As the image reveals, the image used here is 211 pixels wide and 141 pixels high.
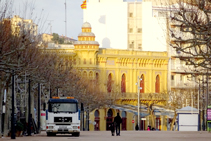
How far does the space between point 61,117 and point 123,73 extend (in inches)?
2492

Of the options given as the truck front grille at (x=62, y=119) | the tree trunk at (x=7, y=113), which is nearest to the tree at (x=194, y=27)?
the truck front grille at (x=62, y=119)

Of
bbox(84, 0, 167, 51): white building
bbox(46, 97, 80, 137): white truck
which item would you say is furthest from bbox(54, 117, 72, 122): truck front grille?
bbox(84, 0, 167, 51): white building

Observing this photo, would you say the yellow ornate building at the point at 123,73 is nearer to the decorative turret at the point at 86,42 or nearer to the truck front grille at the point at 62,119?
the decorative turret at the point at 86,42

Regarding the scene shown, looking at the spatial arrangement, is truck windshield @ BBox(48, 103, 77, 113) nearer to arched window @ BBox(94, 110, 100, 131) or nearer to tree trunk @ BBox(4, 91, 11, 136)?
A: tree trunk @ BBox(4, 91, 11, 136)

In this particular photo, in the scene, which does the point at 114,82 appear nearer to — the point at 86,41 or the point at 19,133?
the point at 86,41

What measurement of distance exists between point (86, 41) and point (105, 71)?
6040 mm

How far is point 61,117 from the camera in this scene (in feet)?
154

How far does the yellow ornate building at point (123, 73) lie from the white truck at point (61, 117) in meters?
53.9

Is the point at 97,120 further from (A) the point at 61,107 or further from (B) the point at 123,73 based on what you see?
(A) the point at 61,107

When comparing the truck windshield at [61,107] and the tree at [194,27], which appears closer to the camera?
the tree at [194,27]

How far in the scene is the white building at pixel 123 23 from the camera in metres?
117

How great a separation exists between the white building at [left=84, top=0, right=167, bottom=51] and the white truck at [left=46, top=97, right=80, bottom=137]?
229 feet

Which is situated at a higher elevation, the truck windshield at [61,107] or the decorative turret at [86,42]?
the decorative turret at [86,42]

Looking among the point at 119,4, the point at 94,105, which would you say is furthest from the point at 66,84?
the point at 119,4
